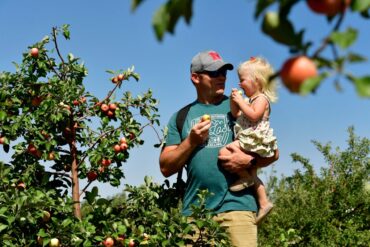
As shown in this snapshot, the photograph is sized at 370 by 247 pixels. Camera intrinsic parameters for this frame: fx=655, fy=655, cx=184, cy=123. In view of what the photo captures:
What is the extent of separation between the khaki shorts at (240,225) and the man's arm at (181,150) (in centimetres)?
47

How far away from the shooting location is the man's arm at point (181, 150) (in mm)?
4371

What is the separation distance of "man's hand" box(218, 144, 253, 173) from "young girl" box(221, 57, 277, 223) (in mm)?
42

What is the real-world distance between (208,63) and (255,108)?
57 centimetres

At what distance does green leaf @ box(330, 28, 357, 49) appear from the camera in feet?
3.17

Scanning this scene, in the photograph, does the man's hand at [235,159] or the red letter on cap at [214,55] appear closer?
the man's hand at [235,159]

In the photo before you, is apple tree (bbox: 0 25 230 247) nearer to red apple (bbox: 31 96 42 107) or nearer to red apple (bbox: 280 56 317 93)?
red apple (bbox: 31 96 42 107)

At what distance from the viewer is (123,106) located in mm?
5660

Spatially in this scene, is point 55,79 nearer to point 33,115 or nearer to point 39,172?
point 33,115

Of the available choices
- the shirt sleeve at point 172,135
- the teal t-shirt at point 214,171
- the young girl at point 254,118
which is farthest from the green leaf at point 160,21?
the shirt sleeve at point 172,135

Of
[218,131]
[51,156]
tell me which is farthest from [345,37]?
[51,156]

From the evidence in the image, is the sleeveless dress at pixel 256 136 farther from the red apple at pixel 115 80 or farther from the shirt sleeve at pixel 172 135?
the red apple at pixel 115 80

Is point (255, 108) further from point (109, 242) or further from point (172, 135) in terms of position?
point (109, 242)

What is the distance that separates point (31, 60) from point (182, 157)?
66.5 inches

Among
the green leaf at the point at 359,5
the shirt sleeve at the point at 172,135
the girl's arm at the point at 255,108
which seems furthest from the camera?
the shirt sleeve at the point at 172,135
